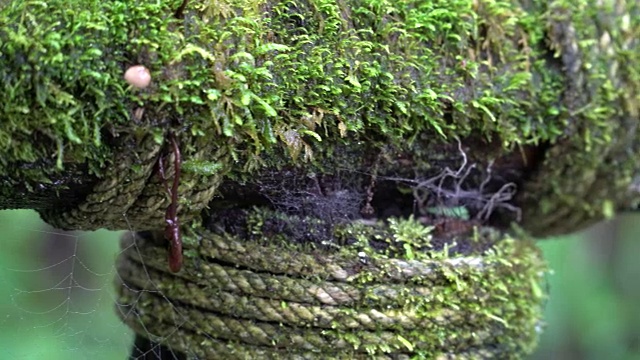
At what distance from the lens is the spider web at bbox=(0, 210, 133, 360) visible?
2.68 feet

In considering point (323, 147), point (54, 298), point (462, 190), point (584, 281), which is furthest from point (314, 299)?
point (584, 281)

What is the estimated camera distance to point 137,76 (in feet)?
1.82

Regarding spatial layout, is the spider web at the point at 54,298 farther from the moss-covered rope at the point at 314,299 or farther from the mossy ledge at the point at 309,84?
the mossy ledge at the point at 309,84

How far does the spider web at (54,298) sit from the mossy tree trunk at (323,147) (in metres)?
0.08

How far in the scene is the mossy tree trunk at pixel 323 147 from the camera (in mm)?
561

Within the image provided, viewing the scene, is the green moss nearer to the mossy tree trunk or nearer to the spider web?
the mossy tree trunk

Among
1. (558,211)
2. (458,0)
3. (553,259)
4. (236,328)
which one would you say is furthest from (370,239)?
(553,259)

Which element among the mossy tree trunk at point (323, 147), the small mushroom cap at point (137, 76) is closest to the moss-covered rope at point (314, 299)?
the mossy tree trunk at point (323, 147)

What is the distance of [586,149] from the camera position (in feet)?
2.92

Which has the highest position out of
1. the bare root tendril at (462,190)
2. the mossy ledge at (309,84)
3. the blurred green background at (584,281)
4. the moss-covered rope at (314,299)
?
the mossy ledge at (309,84)

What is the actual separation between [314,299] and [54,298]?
61.5 inches

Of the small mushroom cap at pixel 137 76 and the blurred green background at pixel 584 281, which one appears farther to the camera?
the blurred green background at pixel 584 281

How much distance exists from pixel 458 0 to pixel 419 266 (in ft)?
1.14

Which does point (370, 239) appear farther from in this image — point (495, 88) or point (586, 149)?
point (586, 149)
